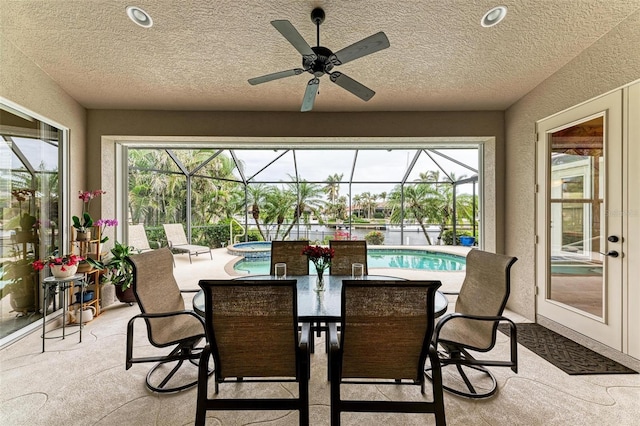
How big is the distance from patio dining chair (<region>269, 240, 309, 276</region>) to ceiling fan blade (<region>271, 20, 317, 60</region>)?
67.0 inches

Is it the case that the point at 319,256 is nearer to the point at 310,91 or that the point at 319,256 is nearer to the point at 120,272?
the point at 310,91

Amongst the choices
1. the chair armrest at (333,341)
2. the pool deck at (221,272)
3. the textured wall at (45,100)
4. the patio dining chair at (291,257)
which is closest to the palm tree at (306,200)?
the pool deck at (221,272)

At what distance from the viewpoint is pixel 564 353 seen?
2.54 meters

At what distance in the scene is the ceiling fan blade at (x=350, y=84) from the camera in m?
2.06

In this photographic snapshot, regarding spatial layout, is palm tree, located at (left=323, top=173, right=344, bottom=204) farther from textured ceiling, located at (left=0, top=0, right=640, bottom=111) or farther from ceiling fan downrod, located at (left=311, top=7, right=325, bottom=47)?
ceiling fan downrod, located at (left=311, top=7, right=325, bottom=47)

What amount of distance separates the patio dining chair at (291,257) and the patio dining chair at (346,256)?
0.93ft

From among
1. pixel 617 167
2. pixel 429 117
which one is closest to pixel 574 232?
pixel 617 167

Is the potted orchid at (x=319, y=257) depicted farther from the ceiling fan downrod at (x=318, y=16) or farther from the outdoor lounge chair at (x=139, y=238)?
the outdoor lounge chair at (x=139, y=238)

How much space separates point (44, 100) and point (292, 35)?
3041mm

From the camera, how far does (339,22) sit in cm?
211

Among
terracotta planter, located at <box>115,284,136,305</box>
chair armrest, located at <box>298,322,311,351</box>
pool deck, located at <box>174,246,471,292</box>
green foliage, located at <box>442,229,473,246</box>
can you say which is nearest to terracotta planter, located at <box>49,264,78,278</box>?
terracotta planter, located at <box>115,284,136,305</box>

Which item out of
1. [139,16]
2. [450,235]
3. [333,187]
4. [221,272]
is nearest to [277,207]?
[333,187]

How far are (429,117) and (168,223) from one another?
677cm

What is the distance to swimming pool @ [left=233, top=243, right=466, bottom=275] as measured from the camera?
711 cm
